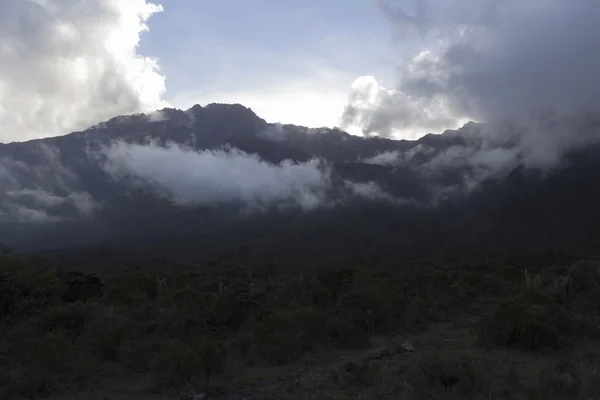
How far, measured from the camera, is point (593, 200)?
9206cm

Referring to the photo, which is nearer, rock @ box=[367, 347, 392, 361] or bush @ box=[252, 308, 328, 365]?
rock @ box=[367, 347, 392, 361]

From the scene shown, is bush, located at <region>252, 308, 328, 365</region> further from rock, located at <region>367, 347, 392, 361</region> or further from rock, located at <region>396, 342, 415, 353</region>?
rock, located at <region>396, 342, 415, 353</region>

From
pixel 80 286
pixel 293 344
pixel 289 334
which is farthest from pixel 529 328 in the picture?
pixel 80 286

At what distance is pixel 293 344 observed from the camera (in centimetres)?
1107

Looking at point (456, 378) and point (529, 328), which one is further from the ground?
point (529, 328)

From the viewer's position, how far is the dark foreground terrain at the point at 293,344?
862cm

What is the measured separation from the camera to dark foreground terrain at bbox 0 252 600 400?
862 centimetres

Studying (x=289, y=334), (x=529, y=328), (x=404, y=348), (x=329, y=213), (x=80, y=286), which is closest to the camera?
(x=404, y=348)

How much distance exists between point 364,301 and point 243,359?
4.87 meters

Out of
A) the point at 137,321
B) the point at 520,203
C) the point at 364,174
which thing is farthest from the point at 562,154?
the point at 137,321

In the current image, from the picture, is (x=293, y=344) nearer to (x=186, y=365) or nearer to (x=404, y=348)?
(x=404, y=348)

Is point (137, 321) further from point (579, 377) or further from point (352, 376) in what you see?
point (579, 377)

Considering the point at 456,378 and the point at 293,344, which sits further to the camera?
the point at 293,344

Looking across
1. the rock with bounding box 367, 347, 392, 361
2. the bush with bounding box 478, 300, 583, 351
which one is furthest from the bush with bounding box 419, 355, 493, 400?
the bush with bounding box 478, 300, 583, 351
